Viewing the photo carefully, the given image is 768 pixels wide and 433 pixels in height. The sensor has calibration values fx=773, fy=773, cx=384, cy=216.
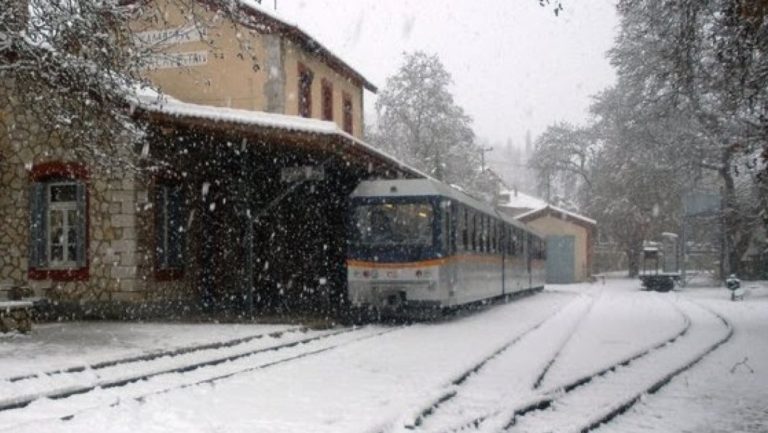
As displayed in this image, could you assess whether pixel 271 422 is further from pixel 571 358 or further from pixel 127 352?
pixel 571 358

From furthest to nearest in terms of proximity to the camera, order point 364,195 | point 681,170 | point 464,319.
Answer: point 681,170
point 464,319
point 364,195

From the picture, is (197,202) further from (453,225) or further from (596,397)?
(596,397)

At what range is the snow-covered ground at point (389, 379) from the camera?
19.9 ft

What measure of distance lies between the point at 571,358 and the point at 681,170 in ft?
78.3

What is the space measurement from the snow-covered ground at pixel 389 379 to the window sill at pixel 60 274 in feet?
5.65

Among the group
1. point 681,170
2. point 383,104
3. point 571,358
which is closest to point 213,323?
point 571,358

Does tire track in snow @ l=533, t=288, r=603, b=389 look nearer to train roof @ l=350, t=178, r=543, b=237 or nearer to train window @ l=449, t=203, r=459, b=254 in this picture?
train window @ l=449, t=203, r=459, b=254

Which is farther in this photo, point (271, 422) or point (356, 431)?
point (271, 422)

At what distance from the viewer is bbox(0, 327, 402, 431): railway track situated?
20.8 ft

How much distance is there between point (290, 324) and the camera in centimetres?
1361

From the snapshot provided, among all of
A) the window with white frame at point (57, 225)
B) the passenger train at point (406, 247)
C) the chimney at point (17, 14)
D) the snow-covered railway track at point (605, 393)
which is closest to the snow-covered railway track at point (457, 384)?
the snow-covered railway track at point (605, 393)

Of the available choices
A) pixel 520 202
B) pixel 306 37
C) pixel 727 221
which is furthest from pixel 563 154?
pixel 306 37

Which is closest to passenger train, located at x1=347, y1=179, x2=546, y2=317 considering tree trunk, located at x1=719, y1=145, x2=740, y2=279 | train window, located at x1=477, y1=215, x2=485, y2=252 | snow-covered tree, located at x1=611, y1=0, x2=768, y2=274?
train window, located at x1=477, y1=215, x2=485, y2=252

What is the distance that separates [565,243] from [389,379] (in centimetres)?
3423
